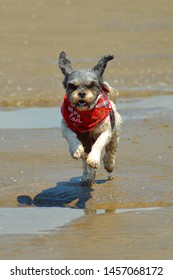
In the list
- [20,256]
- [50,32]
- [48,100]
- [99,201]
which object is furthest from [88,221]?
[50,32]

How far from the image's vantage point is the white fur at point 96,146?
10.5m

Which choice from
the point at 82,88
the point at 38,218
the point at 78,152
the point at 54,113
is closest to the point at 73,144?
the point at 78,152

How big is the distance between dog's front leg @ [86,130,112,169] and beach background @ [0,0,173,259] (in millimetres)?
572

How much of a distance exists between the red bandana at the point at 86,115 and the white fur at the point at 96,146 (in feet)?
0.29

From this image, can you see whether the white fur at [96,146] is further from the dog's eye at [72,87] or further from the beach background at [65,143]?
the dog's eye at [72,87]

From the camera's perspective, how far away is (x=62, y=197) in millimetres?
11406

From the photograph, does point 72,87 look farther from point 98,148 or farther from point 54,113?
point 54,113

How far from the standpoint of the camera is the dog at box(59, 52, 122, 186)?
34.1 feet

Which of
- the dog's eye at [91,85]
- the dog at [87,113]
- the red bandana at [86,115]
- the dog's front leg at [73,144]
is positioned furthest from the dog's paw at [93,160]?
the dog's eye at [91,85]

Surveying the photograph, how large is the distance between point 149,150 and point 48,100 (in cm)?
487

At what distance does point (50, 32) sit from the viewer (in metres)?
25.0

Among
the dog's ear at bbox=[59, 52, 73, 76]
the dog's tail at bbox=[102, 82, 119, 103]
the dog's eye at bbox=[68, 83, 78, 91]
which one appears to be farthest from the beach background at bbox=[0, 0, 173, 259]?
the dog's ear at bbox=[59, 52, 73, 76]

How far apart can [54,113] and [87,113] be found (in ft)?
21.0
